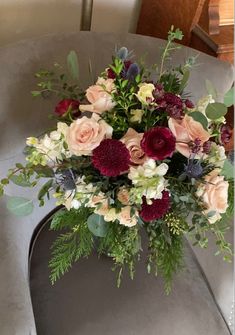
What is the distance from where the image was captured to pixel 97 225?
0.73 metres

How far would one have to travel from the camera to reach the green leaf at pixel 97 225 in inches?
28.5

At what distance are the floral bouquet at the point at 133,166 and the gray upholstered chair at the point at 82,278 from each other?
170mm

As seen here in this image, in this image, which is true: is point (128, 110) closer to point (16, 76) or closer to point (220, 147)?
point (220, 147)

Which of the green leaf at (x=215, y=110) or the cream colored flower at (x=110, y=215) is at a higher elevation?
the green leaf at (x=215, y=110)

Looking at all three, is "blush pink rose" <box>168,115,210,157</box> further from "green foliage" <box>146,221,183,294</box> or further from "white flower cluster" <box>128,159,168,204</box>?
"green foliage" <box>146,221,183,294</box>

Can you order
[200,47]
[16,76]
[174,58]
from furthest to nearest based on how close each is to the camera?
1. [200,47]
2. [174,58]
3. [16,76]

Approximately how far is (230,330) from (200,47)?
0.75 m

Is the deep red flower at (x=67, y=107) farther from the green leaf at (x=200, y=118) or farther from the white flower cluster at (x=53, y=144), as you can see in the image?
the green leaf at (x=200, y=118)

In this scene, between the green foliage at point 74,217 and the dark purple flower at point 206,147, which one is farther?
the green foliage at point 74,217

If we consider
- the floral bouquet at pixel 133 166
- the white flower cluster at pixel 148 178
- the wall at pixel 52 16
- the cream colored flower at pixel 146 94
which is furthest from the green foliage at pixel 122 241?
the wall at pixel 52 16

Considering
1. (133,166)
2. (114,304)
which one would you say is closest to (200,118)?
(133,166)

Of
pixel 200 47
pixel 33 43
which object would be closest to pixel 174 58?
pixel 200 47

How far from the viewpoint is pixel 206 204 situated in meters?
0.68

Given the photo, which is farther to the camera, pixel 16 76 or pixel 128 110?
pixel 16 76
